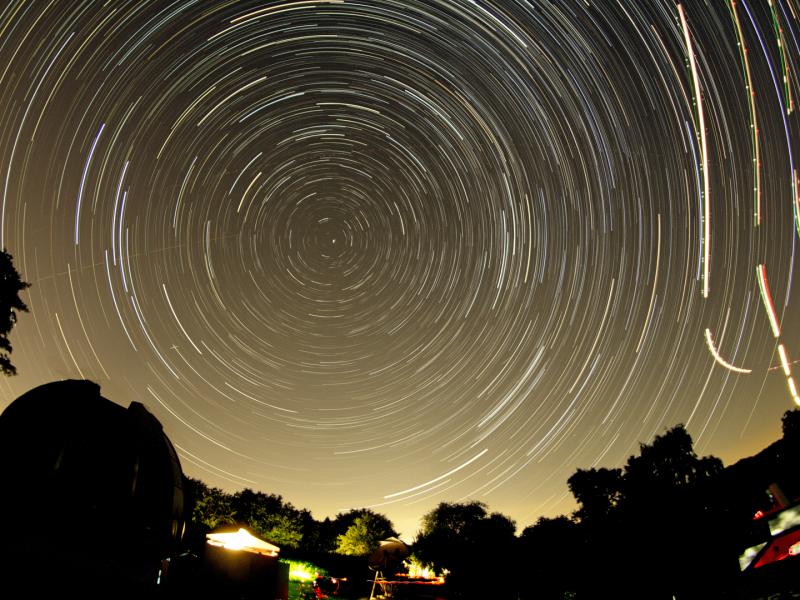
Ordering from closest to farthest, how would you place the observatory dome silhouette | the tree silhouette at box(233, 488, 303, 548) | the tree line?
1. the observatory dome silhouette
2. the tree line
3. the tree silhouette at box(233, 488, 303, 548)

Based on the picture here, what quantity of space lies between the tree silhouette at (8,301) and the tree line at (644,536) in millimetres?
7922

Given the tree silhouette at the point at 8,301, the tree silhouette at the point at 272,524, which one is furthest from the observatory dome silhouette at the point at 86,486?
the tree silhouette at the point at 272,524

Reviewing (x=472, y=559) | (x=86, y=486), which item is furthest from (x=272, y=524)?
(x=86, y=486)

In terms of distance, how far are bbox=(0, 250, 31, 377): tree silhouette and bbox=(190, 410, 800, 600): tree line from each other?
792 centimetres

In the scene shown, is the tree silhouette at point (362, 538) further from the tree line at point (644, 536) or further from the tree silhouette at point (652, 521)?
the tree silhouette at point (652, 521)

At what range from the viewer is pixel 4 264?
13.1 metres

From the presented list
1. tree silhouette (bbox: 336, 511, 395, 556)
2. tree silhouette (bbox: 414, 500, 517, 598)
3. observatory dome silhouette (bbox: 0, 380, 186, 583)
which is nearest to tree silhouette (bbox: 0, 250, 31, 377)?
observatory dome silhouette (bbox: 0, 380, 186, 583)

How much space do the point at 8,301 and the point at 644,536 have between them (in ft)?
89.3

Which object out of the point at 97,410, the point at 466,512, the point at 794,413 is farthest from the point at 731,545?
the point at 466,512

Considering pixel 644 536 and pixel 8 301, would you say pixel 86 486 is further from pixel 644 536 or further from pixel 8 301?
pixel 644 536

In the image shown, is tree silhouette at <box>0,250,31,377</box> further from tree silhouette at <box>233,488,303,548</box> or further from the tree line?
tree silhouette at <box>233,488,303,548</box>

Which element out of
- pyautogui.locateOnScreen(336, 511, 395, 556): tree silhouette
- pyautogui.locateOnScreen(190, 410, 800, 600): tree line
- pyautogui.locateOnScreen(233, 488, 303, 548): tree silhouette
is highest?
pyautogui.locateOnScreen(233, 488, 303, 548): tree silhouette

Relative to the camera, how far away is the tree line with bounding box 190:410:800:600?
631 inches

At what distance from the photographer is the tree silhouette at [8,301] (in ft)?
41.9
